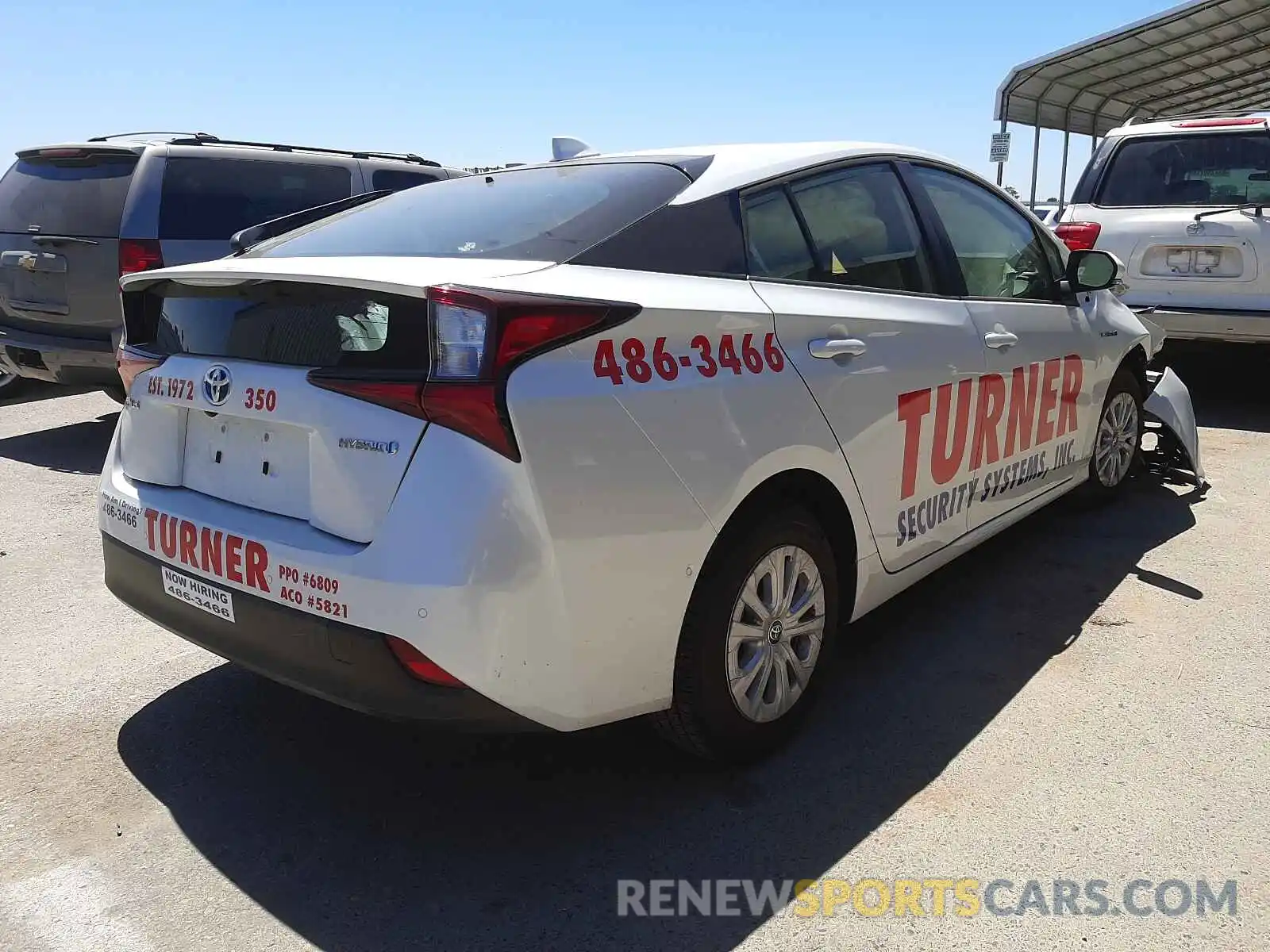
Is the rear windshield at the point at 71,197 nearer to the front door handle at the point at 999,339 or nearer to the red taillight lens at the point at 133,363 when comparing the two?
the red taillight lens at the point at 133,363

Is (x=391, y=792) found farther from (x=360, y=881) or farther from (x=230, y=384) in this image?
(x=230, y=384)

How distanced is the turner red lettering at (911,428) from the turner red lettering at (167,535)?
2070mm

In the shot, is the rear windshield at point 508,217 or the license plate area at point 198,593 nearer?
the license plate area at point 198,593

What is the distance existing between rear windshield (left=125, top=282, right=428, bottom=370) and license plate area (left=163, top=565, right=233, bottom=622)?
558 millimetres

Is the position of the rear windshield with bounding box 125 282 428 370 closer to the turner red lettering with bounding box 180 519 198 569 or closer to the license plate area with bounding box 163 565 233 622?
the turner red lettering with bounding box 180 519 198 569

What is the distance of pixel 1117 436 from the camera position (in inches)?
200

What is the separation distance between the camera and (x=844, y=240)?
318cm

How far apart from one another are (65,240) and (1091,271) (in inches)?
226

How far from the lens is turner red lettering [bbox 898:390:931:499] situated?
10.5 ft

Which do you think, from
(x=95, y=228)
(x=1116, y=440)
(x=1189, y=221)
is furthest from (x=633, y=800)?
(x=1189, y=221)

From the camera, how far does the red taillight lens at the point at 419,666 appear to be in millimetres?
2143

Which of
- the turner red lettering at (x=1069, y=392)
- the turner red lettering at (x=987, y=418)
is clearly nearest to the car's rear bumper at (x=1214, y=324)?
the turner red lettering at (x=1069, y=392)

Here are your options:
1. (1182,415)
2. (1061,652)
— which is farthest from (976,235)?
(1182,415)

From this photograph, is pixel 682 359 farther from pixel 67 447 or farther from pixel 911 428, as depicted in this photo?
pixel 67 447
